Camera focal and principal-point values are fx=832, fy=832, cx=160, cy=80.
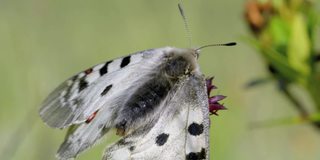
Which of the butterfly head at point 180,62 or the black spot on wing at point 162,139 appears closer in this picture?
the black spot on wing at point 162,139

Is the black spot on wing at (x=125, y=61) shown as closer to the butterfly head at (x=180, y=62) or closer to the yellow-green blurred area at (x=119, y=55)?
the butterfly head at (x=180, y=62)

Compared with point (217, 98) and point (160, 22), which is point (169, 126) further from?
point (160, 22)

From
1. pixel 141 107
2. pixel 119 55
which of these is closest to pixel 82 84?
pixel 141 107

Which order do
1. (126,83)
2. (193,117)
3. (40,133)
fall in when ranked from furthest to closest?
(40,133)
(126,83)
(193,117)

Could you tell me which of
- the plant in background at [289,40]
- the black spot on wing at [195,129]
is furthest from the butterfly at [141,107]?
the plant in background at [289,40]

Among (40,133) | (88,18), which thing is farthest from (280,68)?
(88,18)

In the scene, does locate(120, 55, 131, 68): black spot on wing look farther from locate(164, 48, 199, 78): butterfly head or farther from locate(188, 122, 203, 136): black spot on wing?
locate(188, 122, 203, 136): black spot on wing

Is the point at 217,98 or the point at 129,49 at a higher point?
the point at 217,98
